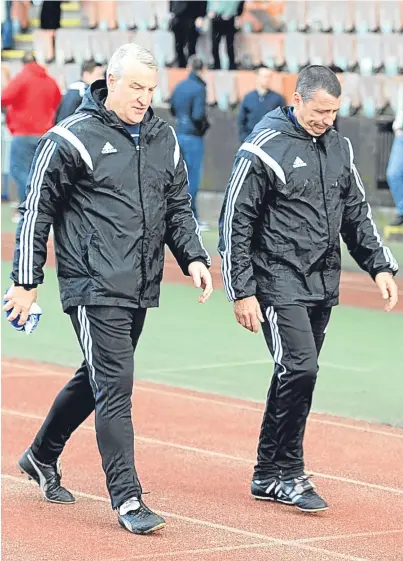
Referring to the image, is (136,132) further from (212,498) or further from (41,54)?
(41,54)

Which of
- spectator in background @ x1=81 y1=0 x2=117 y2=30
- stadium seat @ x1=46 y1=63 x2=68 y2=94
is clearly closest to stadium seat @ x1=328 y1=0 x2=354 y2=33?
spectator in background @ x1=81 y1=0 x2=117 y2=30

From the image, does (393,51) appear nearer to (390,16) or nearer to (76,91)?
(390,16)

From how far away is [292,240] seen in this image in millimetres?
6355

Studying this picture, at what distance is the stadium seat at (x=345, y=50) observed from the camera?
21734mm

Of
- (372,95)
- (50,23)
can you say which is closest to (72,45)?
(50,23)

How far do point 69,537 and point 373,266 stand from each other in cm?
190

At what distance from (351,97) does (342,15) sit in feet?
6.70

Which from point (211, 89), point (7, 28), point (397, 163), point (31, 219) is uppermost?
point (31, 219)

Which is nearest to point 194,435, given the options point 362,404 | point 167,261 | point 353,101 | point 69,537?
point 362,404

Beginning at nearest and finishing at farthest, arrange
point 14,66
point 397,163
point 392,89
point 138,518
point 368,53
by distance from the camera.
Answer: point 138,518 < point 397,163 < point 392,89 < point 368,53 < point 14,66

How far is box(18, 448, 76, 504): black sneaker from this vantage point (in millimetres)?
6547

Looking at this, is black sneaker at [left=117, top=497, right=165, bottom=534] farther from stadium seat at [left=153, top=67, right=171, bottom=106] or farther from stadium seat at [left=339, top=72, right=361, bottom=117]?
stadium seat at [left=153, top=67, right=171, bottom=106]

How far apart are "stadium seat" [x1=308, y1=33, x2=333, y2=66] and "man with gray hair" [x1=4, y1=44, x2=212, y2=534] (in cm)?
1629

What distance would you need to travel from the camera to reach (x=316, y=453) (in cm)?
765
